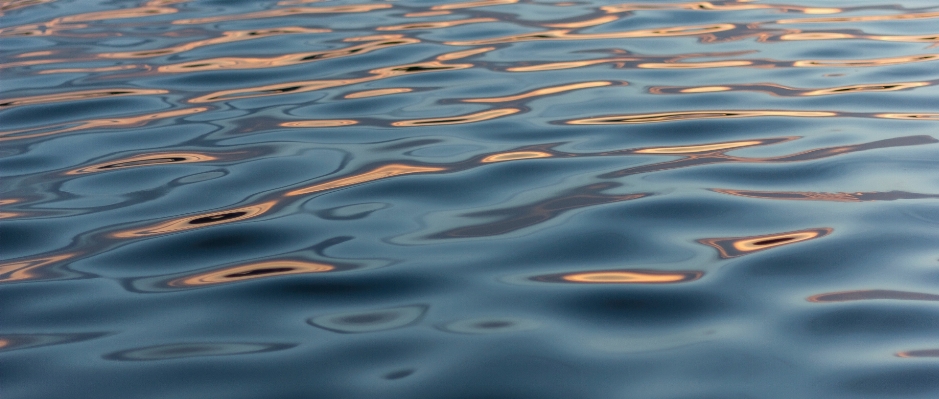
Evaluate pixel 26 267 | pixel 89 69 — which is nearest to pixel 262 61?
pixel 89 69

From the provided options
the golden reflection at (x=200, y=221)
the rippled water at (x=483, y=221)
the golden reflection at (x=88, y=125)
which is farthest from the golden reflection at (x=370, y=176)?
Result: the golden reflection at (x=88, y=125)

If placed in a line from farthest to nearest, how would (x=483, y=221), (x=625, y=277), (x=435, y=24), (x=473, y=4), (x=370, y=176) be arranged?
(x=473, y=4), (x=435, y=24), (x=370, y=176), (x=483, y=221), (x=625, y=277)

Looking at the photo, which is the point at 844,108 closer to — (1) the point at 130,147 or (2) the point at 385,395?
(2) the point at 385,395

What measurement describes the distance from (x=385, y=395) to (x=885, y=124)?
72.4 inches

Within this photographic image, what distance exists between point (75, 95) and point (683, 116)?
7.08 feet

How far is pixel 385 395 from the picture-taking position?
130 centimetres

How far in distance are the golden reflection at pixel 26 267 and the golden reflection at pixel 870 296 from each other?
149 cm

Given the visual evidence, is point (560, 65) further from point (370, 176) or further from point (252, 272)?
point (252, 272)

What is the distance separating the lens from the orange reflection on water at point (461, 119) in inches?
105

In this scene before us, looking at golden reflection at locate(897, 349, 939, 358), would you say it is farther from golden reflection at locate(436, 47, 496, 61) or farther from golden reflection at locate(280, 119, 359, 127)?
golden reflection at locate(436, 47, 496, 61)

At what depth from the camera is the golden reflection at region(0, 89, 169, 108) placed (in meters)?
3.12

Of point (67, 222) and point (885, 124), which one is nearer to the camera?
point (67, 222)

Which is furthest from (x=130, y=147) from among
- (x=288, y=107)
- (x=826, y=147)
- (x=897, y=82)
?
(x=897, y=82)

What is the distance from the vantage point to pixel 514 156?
7.66ft
